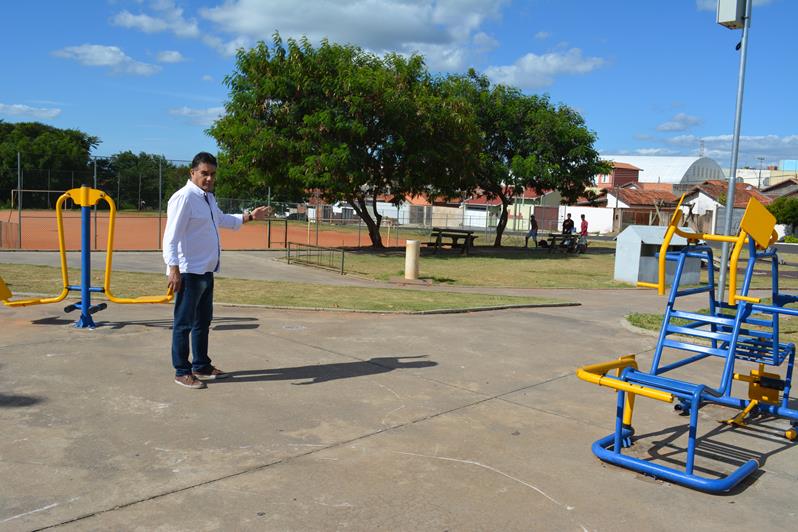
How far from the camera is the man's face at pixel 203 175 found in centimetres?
591

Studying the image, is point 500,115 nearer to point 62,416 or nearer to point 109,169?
point 109,169

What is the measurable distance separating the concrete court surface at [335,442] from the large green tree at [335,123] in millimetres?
15804

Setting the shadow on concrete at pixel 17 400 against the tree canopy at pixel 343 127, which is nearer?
the shadow on concrete at pixel 17 400

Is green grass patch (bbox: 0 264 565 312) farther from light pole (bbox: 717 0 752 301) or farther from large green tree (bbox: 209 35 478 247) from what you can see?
large green tree (bbox: 209 35 478 247)

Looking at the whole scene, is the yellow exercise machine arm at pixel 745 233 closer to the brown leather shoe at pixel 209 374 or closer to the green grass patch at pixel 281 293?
the brown leather shoe at pixel 209 374

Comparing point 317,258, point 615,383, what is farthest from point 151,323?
point 317,258

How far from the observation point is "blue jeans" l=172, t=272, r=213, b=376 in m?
5.81

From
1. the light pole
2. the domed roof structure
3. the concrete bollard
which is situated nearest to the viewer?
the light pole

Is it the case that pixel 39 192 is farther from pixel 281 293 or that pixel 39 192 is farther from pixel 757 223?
pixel 757 223

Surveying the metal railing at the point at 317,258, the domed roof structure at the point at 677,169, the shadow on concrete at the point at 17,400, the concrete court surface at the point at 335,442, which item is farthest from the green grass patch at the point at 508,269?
the domed roof structure at the point at 677,169

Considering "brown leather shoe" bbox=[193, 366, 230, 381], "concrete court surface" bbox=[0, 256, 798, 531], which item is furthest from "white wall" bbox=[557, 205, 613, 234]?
"brown leather shoe" bbox=[193, 366, 230, 381]

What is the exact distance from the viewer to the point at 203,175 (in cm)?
591

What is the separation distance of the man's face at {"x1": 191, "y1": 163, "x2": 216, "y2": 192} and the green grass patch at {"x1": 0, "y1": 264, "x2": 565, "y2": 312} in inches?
177

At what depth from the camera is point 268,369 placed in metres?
6.49
